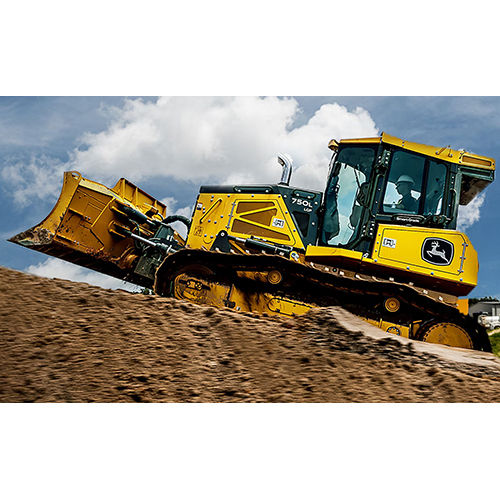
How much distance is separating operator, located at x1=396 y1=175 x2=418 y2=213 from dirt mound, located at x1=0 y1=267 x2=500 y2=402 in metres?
2.70

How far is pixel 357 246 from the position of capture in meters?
6.03

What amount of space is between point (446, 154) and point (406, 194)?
860mm

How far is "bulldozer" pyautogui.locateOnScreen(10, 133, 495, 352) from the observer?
5715 millimetres

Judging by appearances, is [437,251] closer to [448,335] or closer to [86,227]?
[448,335]

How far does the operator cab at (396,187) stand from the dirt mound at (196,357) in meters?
2.54

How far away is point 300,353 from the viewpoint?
10.4 ft

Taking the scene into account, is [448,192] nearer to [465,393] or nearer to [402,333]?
[402,333]

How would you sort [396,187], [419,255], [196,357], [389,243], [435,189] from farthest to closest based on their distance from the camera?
[396,187] < [435,189] < [389,243] < [419,255] < [196,357]

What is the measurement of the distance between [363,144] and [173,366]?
4819 mm

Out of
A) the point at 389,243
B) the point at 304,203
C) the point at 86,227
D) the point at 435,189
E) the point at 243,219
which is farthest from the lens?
the point at 86,227

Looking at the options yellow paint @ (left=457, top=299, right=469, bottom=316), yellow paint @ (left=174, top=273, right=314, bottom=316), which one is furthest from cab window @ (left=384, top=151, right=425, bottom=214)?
yellow paint @ (left=174, top=273, right=314, bottom=316)

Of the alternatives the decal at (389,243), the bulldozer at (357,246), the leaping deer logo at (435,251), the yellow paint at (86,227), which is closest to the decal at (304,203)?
the bulldozer at (357,246)

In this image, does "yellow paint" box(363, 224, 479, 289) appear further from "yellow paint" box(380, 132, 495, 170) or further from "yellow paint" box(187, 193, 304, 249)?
"yellow paint" box(187, 193, 304, 249)

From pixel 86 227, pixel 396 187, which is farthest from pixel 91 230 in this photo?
pixel 396 187
